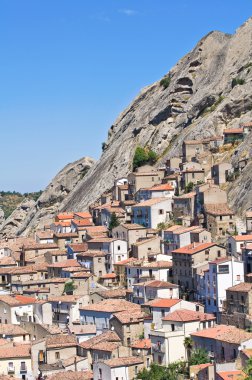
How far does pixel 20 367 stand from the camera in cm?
6962

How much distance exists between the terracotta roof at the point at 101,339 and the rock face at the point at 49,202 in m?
56.9

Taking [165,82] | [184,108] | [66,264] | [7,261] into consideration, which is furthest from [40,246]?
[165,82]

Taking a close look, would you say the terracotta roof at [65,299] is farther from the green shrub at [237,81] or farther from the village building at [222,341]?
the green shrub at [237,81]

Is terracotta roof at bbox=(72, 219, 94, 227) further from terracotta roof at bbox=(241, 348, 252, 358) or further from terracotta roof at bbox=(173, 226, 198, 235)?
terracotta roof at bbox=(241, 348, 252, 358)

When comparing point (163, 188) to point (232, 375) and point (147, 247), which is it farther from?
point (232, 375)

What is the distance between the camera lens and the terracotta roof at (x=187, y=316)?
6696cm

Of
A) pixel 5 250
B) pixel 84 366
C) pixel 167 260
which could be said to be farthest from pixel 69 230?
pixel 84 366

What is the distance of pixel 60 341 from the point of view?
70.4 metres

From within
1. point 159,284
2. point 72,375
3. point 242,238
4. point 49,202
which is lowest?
point 72,375

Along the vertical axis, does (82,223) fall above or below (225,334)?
above

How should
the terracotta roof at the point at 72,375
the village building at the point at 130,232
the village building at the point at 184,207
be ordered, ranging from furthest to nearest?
the village building at the point at 130,232, the village building at the point at 184,207, the terracotta roof at the point at 72,375

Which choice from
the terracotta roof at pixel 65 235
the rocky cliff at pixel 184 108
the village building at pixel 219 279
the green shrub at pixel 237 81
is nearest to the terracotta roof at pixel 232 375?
the village building at pixel 219 279

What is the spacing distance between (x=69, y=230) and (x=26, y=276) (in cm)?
1646

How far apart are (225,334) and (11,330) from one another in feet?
68.4
